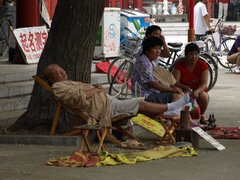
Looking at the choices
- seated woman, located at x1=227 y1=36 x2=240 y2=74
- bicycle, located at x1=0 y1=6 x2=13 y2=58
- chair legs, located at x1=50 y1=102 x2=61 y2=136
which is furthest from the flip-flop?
seated woman, located at x1=227 y1=36 x2=240 y2=74

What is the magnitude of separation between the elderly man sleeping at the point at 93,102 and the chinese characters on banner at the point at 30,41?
21.1 ft

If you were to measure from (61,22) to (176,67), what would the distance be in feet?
6.26

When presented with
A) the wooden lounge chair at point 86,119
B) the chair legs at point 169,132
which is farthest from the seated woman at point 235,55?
the wooden lounge chair at point 86,119

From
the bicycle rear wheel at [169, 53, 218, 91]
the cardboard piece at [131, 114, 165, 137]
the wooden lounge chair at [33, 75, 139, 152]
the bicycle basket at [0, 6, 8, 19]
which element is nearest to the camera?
the wooden lounge chair at [33, 75, 139, 152]

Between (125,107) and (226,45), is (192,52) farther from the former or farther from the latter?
(226,45)

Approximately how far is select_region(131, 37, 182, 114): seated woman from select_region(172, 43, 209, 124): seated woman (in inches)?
Result: 25.3

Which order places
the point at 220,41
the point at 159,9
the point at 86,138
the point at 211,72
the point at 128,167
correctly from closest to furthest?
the point at 128,167
the point at 86,138
the point at 211,72
the point at 220,41
the point at 159,9

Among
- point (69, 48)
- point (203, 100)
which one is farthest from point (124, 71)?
point (69, 48)

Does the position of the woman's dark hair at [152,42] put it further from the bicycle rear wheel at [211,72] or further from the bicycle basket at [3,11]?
the bicycle basket at [3,11]

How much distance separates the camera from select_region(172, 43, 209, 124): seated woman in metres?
12.0

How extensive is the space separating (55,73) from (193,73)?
2.60m

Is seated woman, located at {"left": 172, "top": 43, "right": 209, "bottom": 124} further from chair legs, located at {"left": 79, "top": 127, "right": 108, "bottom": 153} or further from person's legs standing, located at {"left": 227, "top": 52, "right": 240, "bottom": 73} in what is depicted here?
person's legs standing, located at {"left": 227, "top": 52, "right": 240, "bottom": 73}

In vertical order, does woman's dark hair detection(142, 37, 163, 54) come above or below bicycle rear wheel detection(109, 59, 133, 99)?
above

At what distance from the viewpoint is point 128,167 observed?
9086 mm
